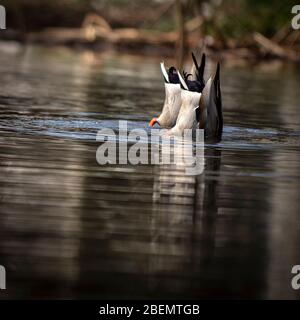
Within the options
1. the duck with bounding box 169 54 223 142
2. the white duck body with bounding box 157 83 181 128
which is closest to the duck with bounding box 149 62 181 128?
the white duck body with bounding box 157 83 181 128

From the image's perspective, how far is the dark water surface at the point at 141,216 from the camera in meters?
6.64

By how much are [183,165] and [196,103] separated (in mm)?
2667

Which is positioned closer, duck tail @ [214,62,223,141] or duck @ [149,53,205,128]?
duck tail @ [214,62,223,141]

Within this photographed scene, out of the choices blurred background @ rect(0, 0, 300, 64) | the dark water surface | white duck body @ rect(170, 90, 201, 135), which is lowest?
the dark water surface

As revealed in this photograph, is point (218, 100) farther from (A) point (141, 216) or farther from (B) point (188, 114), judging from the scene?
(A) point (141, 216)

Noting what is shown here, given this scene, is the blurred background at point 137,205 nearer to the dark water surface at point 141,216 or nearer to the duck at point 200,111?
the dark water surface at point 141,216

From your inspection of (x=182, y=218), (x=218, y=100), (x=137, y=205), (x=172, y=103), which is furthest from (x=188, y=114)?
(x=182, y=218)

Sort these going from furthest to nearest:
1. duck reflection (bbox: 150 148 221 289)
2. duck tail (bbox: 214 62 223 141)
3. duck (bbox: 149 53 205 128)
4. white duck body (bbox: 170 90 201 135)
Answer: duck (bbox: 149 53 205 128) < white duck body (bbox: 170 90 201 135) < duck tail (bbox: 214 62 223 141) < duck reflection (bbox: 150 148 221 289)

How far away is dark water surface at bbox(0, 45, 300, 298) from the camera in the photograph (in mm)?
6645

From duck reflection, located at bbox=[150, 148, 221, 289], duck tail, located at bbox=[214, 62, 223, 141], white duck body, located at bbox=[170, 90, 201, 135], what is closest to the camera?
duck reflection, located at bbox=[150, 148, 221, 289]

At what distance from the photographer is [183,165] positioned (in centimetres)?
1123

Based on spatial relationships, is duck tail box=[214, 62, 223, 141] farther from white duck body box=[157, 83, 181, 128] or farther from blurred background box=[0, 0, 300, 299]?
white duck body box=[157, 83, 181, 128]

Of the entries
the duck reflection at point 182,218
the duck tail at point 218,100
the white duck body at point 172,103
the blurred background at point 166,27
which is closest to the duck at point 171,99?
the white duck body at point 172,103
